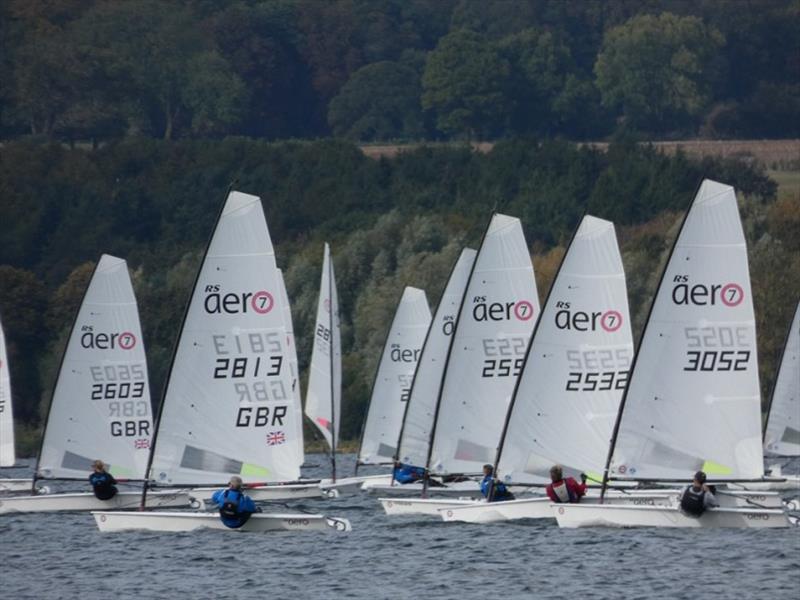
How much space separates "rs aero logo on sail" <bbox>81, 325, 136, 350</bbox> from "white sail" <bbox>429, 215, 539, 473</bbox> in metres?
6.12

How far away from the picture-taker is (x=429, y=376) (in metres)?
47.9

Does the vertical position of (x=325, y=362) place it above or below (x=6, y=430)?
above

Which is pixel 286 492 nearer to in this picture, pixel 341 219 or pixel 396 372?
pixel 396 372

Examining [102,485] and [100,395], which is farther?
[100,395]

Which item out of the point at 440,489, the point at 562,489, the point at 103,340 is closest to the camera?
the point at 562,489

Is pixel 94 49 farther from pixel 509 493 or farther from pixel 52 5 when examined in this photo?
pixel 509 493

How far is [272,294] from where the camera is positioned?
37656 mm

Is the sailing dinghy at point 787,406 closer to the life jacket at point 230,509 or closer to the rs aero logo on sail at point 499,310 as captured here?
the rs aero logo on sail at point 499,310

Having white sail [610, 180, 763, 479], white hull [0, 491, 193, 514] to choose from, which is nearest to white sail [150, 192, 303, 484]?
white hull [0, 491, 193, 514]

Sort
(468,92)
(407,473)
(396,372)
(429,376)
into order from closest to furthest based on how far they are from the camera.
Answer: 1. (407,473)
2. (429,376)
3. (396,372)
4. (468,92)

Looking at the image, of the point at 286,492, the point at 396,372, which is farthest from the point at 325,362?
the point at 286,492

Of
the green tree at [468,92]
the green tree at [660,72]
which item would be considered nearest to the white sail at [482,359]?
the green tree at [468,92]

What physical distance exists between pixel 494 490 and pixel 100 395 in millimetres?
8729

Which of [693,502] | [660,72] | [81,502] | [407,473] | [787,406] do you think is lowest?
[81,502]
